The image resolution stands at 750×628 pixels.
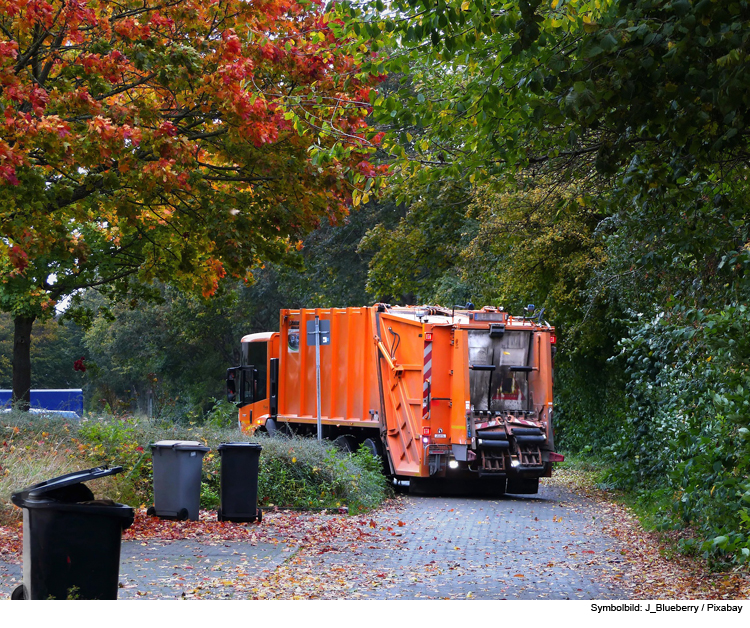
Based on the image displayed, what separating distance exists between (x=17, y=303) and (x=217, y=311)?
1971 centimetres

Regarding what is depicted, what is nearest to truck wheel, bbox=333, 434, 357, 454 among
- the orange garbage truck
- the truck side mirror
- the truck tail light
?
the orange garbage truck

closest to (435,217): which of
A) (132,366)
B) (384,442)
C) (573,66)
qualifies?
(384,442)

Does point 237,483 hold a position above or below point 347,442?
above

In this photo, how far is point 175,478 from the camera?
10336mm

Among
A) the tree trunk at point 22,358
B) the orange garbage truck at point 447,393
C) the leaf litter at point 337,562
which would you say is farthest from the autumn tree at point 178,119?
the tree trunk at point 22,358

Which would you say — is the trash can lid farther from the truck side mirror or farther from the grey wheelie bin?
the truck side mirror

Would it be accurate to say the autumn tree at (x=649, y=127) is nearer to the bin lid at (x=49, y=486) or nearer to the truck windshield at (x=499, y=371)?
the bin lid at (x=49, y=486)

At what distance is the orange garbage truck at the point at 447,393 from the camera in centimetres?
1414

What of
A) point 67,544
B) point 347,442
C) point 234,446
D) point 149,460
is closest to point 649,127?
point 67,544

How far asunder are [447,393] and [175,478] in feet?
17.1

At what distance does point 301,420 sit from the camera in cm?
1858

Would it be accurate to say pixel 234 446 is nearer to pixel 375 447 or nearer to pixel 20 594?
pixel 20 594

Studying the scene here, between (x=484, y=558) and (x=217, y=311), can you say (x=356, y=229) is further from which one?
(x=484, y=558)

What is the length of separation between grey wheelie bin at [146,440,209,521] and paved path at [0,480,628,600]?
1.10 meters
